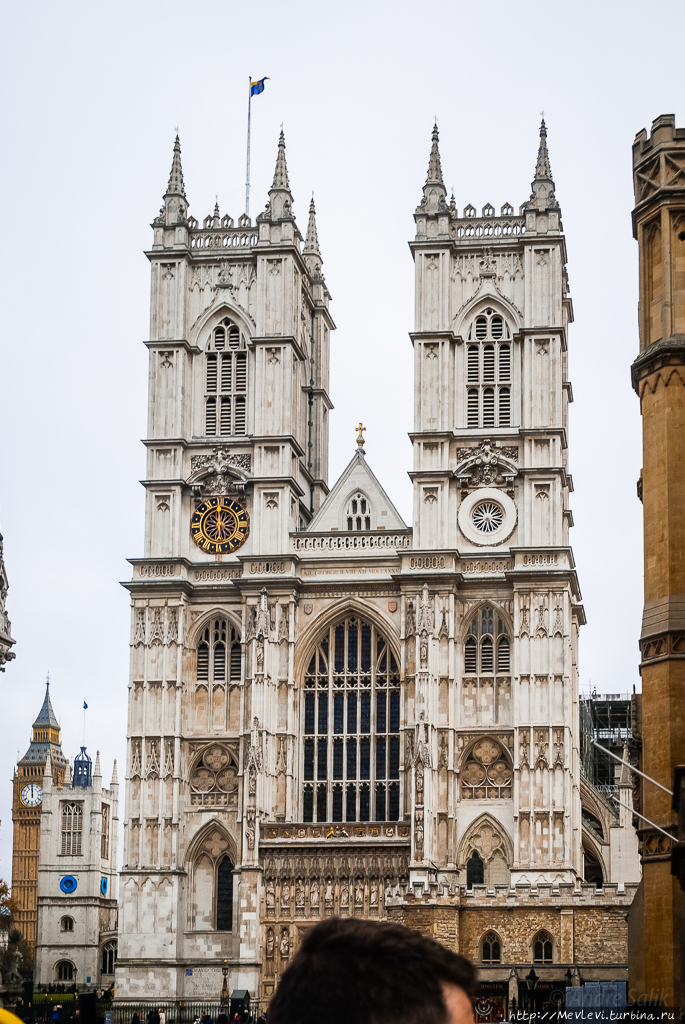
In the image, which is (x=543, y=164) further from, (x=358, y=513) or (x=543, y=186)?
(x=358, y=513)

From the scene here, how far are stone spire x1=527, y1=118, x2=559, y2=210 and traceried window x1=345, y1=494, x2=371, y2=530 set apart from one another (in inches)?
434

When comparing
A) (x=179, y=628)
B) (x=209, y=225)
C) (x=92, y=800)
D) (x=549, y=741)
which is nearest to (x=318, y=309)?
(x=209, y=225)

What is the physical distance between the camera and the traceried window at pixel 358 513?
53.2 meters

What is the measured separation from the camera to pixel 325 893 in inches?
1861

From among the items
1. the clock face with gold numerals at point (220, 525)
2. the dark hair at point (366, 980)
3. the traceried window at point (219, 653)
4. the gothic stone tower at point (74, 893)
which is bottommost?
the gothic stone tower at point (74, 893)

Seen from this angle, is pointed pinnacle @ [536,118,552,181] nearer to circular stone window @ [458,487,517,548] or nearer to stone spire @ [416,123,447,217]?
stone spire @ [416,123,447,217]

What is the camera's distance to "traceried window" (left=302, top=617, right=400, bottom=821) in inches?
1969

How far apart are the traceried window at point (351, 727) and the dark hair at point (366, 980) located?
47.8 meters

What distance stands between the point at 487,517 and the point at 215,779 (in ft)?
38.3

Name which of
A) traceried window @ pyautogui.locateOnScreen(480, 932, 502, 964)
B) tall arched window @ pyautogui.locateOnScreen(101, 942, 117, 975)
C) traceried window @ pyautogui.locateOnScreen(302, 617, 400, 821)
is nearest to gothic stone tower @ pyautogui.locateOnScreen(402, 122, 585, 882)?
traceried window @ pyautogui.locateOnScreen(302, 617, 400, 821)

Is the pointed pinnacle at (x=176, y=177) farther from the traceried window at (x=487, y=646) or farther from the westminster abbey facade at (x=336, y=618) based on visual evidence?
the traceried window at (x=487, y=646)

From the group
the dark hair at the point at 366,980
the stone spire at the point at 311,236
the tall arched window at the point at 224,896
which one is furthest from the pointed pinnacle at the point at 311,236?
the dark hair at the point at 366,980

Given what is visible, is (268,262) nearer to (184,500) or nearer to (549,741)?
(184,500)

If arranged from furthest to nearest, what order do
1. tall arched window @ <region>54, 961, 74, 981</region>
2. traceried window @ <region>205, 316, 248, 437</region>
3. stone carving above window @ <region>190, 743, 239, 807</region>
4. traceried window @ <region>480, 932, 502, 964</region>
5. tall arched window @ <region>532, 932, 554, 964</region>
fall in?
tall arched window @ <region>54, 961, 74, 981</region>
traceried window @ <region>205, 316, 248, 437</region>
stone carving above window @ <region>190, 743, 239, 807</region>
tall arched window @ <region>532, 932, 554, 964</region>
traceried window @ <region>480, 932, 502, 964</region>
